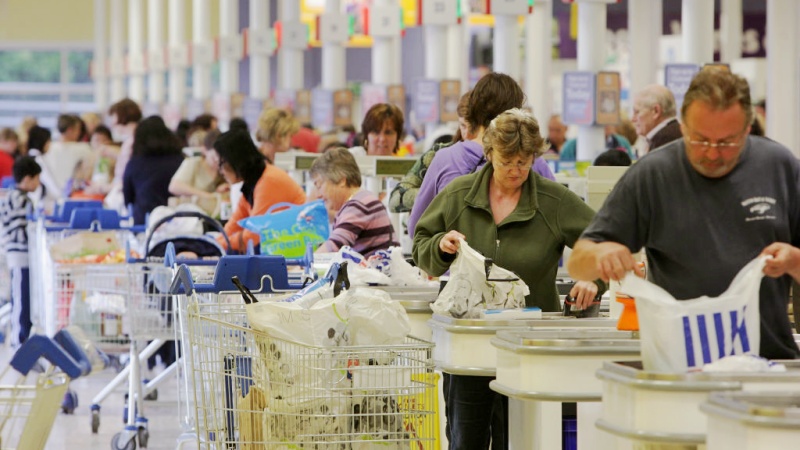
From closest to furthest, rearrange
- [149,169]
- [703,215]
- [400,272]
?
[703,215], [400,272], [149,169]

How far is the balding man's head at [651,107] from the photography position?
922 cm

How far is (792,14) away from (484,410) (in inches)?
376

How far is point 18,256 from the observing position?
11.2 metres

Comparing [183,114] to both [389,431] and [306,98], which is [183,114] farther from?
[389,431]

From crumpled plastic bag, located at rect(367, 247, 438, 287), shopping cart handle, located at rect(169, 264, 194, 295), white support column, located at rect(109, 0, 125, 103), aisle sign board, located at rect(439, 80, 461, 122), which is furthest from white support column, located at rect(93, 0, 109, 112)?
shopping cart handle, located at rect(169, 264, 194, 295)

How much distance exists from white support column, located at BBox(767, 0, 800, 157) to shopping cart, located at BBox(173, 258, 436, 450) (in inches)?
380

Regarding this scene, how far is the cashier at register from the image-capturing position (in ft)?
11.7

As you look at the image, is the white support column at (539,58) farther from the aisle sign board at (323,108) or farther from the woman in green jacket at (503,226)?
the woman in green jacket at (503,226)

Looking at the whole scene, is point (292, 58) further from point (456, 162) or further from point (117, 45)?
point (456, 162)

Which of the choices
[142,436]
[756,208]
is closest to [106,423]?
[142,436]

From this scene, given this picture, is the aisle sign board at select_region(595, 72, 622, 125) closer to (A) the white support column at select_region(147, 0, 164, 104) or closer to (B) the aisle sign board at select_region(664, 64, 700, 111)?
(B) the aisle sign board at select_region(664, 64, 700, 111)

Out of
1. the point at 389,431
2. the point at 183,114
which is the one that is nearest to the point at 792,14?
the point at 389,431

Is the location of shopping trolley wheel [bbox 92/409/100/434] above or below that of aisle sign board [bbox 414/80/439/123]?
below

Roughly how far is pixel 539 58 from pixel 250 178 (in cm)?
828
